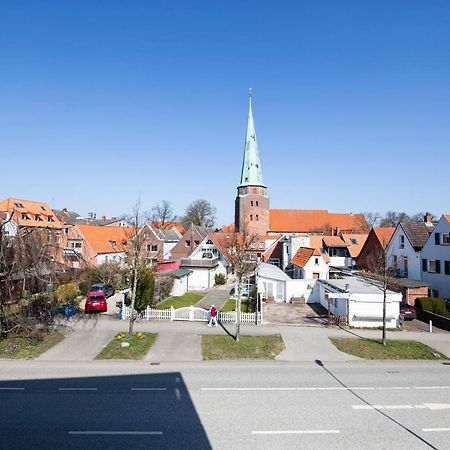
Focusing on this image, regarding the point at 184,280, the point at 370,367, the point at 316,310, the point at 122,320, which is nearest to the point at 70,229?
the point at 184,280

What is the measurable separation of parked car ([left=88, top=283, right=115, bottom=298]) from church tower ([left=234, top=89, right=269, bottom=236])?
40.3 metres

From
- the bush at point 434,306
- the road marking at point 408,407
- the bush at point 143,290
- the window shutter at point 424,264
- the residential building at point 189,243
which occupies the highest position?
the residential building at point 189,243

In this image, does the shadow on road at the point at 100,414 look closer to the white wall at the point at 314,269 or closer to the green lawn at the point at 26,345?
the green lawn at the point at 26,345

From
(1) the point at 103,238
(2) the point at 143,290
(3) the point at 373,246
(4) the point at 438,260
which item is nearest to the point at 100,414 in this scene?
(2) the point at 143,290

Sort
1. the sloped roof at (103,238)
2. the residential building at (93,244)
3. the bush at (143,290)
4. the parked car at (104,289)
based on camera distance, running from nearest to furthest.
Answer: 1. the bush at (143,290)
2. the parked car at (104,289)
3. the residential building at (93,244)
4. the sloped roof at (103,238)

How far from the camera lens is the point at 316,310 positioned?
91.7 feet

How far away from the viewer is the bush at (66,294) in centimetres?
2602

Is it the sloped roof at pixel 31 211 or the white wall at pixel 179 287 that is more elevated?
the sloped roof at pixel 31 211

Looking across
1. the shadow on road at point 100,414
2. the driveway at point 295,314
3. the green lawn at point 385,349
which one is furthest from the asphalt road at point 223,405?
the driveway at point 295,314

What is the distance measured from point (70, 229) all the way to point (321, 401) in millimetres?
41271

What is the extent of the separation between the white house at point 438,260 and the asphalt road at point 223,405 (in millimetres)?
18379

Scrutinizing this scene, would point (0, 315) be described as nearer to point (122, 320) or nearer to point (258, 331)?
point (122, 320)

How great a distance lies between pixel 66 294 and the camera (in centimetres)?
2677

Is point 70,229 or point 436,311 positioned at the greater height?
point 70,229
